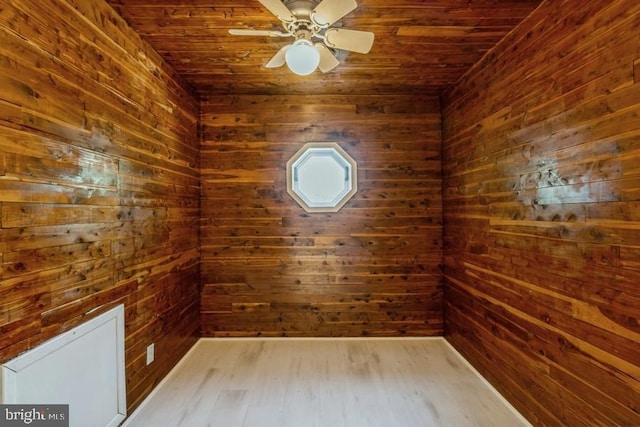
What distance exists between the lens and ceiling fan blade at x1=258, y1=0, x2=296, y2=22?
4.87 feet

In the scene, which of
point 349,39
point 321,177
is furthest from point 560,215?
point 321,177

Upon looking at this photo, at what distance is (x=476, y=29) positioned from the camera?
2.12 meters

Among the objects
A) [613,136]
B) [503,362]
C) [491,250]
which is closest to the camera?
[613,136]

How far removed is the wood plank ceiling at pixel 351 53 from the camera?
→ 1.91 metres

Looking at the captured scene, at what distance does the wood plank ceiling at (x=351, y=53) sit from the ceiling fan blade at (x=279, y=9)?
1.24 feet

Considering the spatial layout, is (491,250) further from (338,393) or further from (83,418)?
(83,418)

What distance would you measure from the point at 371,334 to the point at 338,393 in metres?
1.07

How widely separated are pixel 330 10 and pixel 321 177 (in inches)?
79.1

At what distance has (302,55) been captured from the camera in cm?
162

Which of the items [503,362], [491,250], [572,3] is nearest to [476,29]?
[572,3]

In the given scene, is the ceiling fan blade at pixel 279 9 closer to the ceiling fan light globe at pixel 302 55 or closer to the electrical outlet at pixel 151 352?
the ceiling fan light globe at pixel 302 55

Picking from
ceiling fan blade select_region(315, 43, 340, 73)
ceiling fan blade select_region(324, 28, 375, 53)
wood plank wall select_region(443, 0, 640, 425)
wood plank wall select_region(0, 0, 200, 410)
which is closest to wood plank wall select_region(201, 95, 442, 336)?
wood plank wall select_region(0, 0, 200, 410)

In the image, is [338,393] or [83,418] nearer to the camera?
[83,418]

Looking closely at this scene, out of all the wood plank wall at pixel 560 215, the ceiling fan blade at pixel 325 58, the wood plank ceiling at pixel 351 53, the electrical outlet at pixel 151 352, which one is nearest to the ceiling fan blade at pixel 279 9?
the ceiling fan blade at pixel 325 58
